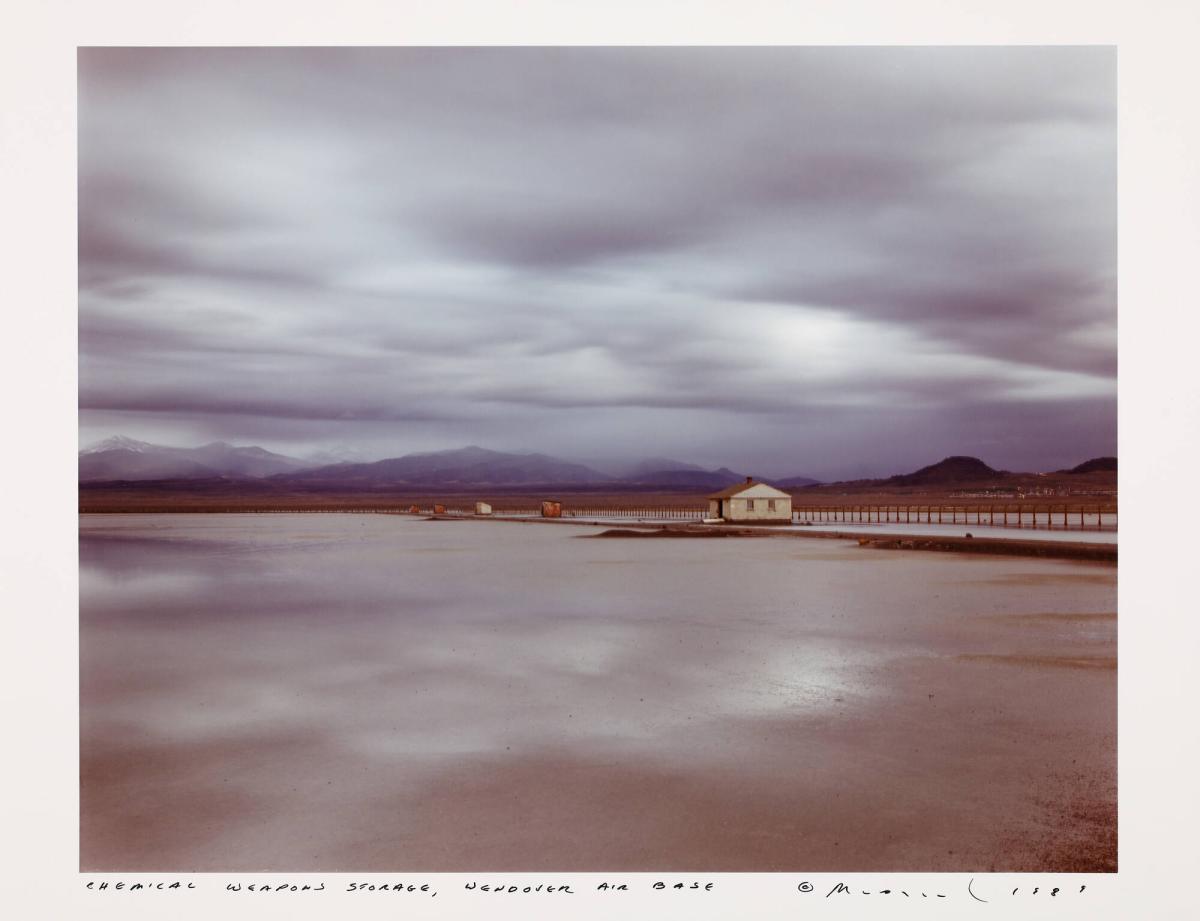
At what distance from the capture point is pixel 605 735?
614 cm

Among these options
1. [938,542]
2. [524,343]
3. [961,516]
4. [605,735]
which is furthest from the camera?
[961,516]

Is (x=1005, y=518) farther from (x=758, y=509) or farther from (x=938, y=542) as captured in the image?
(x=938, y=542)

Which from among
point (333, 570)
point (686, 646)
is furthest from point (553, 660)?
point (333, 570)

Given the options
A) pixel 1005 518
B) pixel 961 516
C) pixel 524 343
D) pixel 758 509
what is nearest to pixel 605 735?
pixel 524 343

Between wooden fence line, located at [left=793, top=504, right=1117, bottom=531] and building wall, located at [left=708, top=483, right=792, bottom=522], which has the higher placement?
building wall, located at [left=708, top=483, right=792, bottom=522]

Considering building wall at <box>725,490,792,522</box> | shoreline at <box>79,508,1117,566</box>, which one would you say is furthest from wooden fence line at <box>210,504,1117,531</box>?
shoreline at <box>79,508,1117,566</box>

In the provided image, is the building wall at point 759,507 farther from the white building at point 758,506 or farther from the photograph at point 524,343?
the photograph at point 524,343

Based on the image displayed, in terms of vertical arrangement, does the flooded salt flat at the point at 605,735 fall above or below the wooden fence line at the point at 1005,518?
above

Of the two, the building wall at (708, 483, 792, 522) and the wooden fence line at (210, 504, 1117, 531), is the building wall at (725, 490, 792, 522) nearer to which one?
the building wall at (708, 483, 792, 522)

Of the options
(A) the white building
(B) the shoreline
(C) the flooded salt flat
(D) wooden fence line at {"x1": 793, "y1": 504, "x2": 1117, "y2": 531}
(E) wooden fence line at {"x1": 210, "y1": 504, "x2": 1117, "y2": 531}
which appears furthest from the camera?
(A) the white building

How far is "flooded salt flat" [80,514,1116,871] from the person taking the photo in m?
4.78

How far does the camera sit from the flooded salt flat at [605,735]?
478cm

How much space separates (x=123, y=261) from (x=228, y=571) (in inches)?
436

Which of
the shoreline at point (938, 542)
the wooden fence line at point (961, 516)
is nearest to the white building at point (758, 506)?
the wooden fence line at point (961, 516)
